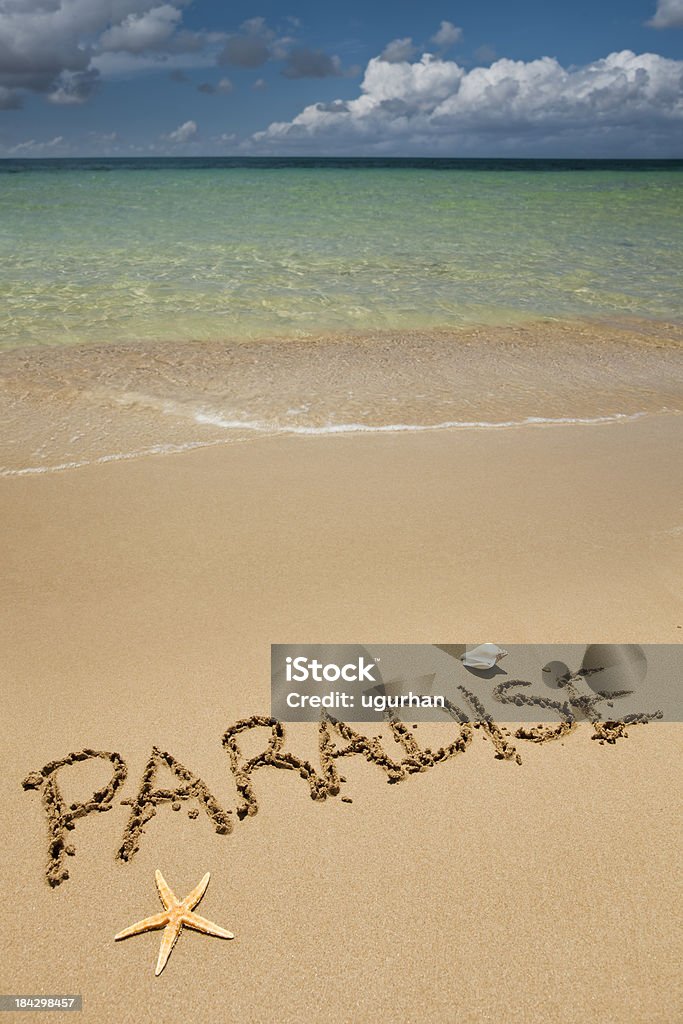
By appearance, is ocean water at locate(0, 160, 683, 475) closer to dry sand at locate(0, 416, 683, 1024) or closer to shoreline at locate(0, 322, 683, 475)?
shoreline at locate(0, 322, 683, 475)

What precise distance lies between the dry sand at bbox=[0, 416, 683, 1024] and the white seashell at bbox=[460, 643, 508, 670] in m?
0.17

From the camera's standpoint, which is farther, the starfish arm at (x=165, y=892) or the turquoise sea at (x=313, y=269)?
the turquoise sea at (x=313, y=269)

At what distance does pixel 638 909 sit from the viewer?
6.91 feet

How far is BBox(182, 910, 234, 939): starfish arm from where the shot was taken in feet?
6.48

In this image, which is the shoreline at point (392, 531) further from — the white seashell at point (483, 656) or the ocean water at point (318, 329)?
the ocean water at point (318, 329)

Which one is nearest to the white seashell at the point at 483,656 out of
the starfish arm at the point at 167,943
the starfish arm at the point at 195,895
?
the starfish arm at the point at 195,895

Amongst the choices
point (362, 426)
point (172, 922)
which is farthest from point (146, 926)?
point (362, 426)

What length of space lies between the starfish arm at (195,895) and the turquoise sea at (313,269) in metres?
7.22

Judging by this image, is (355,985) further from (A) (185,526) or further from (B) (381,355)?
(B) (381,355)

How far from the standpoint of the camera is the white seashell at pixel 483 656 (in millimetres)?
2963

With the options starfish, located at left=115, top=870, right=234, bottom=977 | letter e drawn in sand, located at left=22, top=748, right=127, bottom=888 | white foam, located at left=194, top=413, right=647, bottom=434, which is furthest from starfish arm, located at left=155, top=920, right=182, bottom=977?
white foam, located at left=194, top=413, right=647, bottom=434

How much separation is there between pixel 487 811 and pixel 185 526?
7.86ft

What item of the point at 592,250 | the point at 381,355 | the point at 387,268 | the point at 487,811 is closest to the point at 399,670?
the point at 487,811

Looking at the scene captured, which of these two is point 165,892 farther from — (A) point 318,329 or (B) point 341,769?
(A) point 318,329
